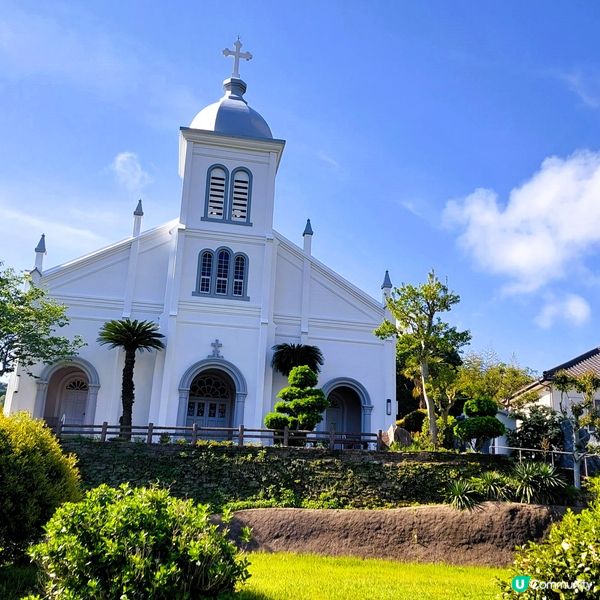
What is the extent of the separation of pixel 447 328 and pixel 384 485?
5732 mm

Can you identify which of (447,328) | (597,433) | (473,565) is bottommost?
(473,565)

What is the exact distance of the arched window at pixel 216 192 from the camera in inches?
1065

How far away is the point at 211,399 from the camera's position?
25.4 meters

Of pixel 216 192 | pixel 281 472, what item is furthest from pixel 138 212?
pixel 281 472

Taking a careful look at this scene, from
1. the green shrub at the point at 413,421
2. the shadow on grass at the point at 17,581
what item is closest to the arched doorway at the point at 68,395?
the shadow on grass at the point at 17,581

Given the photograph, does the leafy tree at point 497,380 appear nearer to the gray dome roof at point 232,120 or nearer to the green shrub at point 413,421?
the green shrub at point 413,421

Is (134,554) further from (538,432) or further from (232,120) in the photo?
(232,120)

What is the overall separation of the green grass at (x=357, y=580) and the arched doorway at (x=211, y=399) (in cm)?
1099

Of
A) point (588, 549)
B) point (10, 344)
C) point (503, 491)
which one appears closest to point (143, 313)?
point (10, 344)

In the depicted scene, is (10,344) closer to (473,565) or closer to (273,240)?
(273,240)

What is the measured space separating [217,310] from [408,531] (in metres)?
12.8

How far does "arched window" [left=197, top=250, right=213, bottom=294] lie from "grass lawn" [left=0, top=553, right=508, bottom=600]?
530 inches

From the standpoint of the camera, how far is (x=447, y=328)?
20812 millimetres

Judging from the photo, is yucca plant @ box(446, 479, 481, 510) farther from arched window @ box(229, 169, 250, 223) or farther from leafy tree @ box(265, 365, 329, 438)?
arched window @ box(229, 169, 250, 223)
